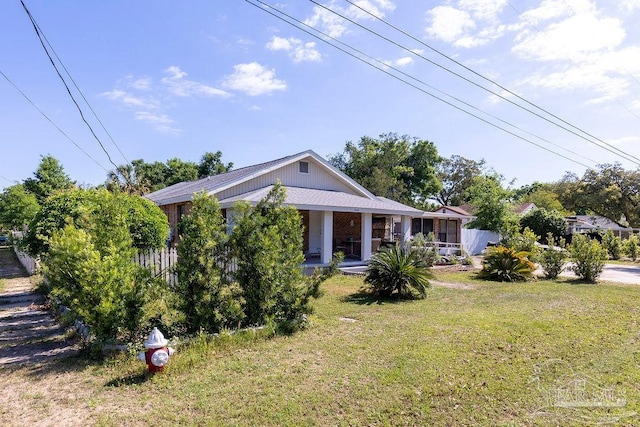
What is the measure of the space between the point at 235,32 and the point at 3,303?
8.31 m

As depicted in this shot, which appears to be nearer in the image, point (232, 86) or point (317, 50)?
point (317, 50)

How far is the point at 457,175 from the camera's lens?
49125 mm

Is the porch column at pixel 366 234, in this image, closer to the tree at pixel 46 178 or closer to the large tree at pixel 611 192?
the tree at pixel 46 178

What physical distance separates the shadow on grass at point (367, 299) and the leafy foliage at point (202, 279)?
3.68 metres

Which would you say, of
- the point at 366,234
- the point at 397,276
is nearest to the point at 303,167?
the point at 366,234

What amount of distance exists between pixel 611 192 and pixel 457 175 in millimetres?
17554

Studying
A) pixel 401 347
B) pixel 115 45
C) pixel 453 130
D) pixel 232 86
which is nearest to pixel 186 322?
pixel 401 347

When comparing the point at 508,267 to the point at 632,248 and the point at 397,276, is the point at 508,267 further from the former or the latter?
the point at 632,248

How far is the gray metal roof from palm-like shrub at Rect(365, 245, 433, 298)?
13.8ft

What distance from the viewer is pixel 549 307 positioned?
7941mm

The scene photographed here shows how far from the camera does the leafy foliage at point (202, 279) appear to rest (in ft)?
17.5

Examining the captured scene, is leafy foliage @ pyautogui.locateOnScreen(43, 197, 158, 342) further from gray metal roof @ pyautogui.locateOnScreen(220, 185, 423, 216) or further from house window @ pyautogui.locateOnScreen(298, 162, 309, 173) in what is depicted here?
house window @ pyautogui.locateOnScreen(298, 162, 309, 173)

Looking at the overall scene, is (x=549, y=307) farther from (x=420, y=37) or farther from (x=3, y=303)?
(x=3, y=303)

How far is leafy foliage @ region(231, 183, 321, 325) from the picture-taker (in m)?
5.91
